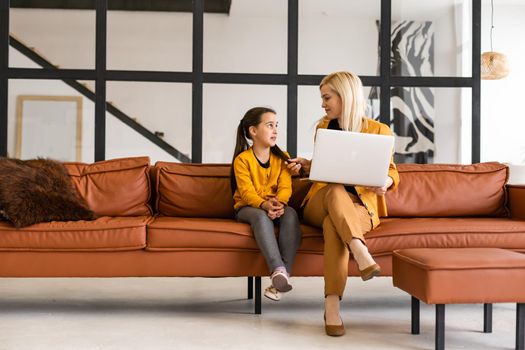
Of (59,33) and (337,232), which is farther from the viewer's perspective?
(59,33)

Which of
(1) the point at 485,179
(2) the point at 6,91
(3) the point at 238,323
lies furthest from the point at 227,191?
(2) the point at 6,91

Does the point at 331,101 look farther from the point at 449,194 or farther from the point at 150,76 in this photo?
the point at 150,76

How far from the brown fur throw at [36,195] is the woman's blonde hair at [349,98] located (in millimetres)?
1344

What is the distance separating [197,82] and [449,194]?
1786 millimetres

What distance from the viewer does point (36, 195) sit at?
309 centimetres

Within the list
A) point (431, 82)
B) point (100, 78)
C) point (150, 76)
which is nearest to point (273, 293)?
point (150, 76)

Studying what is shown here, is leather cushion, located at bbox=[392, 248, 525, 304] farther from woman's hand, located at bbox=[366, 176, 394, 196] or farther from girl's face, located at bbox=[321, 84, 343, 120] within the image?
girl's face, located at bbox=[321, 84, 343, 120]

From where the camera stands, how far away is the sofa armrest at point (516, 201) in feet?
11.4

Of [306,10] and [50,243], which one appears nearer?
[50,243]

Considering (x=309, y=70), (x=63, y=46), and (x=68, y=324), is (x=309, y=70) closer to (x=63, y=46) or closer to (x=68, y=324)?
(x=63, y=46)

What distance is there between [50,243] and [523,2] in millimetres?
6599

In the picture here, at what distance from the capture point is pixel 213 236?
299 centimetres

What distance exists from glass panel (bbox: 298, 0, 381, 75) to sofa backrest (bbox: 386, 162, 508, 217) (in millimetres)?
1059

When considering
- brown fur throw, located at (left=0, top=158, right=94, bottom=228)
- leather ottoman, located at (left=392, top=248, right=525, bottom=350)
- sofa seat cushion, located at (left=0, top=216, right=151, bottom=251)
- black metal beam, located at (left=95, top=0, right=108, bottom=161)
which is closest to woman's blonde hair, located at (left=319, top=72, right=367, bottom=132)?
leather ottoman, located at (left=392, top=248, right=525, bottom=350)
